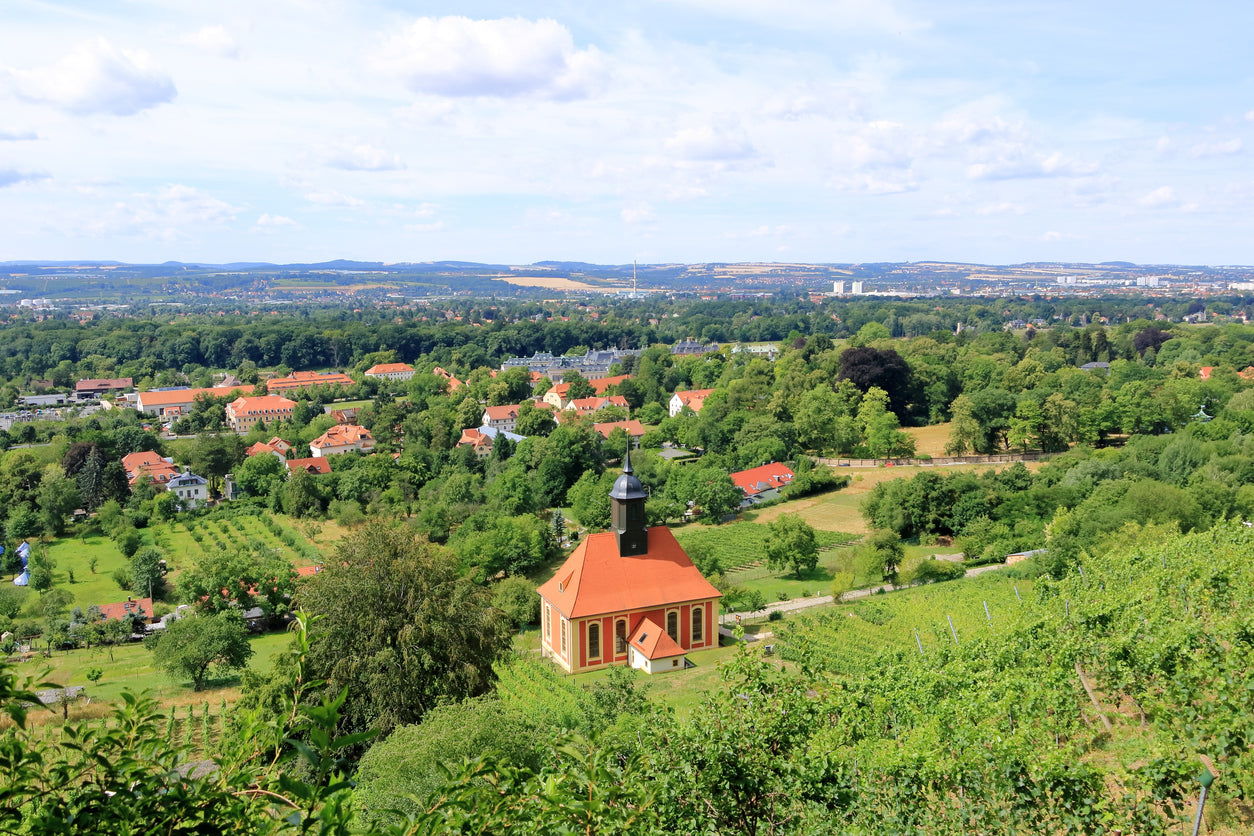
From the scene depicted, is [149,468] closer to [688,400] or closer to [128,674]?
[128,674]

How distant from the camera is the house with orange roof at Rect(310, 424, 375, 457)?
55062 millimetres

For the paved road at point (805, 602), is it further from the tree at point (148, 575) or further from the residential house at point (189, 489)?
the residential house at point (189, 489)

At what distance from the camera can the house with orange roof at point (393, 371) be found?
276 feet

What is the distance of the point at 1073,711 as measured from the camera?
11.4 metres

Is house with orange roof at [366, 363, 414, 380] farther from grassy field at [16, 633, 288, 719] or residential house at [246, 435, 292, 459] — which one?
grassy field at [16, 633, 288, 719]

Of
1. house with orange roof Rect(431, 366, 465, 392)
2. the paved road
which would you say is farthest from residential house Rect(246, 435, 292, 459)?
the paved road

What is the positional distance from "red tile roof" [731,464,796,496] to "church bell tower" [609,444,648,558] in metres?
21.5

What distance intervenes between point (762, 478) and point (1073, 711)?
112 feet

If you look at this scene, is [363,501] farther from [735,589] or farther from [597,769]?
[597,769]

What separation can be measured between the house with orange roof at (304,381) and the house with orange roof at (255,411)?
6673 millimetres

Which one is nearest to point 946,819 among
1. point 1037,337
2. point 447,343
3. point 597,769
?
point 597,769

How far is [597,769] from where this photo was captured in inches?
206

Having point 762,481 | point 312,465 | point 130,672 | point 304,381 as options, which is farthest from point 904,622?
point 304,381

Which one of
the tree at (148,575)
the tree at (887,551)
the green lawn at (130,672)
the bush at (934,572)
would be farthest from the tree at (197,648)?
the bush at (934,572)
